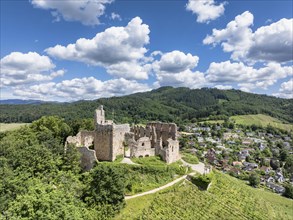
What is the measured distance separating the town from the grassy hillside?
4675 centimetres

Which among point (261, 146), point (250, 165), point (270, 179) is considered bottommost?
point (270, 179)

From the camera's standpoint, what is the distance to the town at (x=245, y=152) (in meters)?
109

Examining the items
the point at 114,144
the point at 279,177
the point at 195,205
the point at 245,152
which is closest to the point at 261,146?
the point at 245,152

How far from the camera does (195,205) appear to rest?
39719 millimetres

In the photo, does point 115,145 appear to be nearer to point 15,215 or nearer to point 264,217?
point 15,215

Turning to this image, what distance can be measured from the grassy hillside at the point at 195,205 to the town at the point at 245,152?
46750 mm

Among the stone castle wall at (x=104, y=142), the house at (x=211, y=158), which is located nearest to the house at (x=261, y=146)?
the house at (x=211, y=158)

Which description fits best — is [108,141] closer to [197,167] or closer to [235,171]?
[197,167]

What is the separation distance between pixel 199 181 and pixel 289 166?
104m

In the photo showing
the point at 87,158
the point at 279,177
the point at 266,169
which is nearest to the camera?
the point at 87,158

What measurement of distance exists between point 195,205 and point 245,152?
11706cm

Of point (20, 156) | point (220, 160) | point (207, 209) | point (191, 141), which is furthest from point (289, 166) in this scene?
point (20, 156)

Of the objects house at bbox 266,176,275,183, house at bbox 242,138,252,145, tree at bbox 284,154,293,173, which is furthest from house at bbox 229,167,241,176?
house at bbox 242,138,252,145

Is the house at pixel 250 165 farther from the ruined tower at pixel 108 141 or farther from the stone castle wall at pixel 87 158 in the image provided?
the stone castle wall at pixel 87 158
